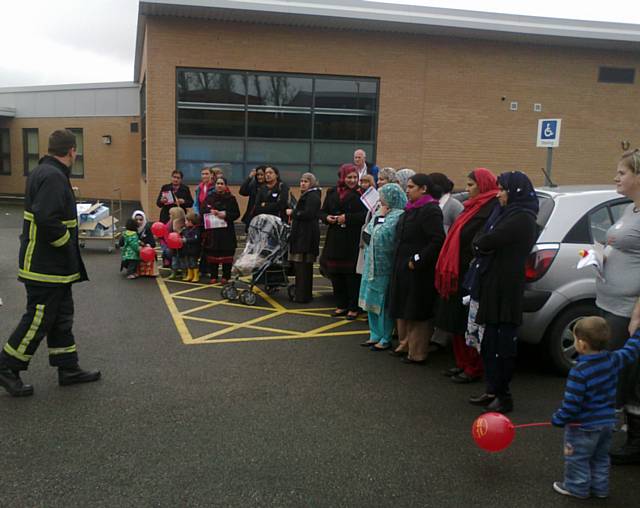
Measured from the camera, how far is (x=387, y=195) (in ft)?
20.2

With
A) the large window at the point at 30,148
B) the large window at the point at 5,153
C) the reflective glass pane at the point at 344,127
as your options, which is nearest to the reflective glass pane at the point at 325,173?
the reflective glass pane at the point at 344,127

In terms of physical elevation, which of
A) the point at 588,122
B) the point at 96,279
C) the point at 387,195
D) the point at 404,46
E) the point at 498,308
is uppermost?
the point at 404,46

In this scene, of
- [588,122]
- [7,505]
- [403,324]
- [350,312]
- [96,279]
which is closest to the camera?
[7,505]

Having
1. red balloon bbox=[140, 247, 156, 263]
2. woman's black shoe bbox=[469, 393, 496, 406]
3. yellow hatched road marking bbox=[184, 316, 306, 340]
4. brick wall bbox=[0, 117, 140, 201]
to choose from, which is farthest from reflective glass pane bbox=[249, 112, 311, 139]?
woman's black shoe bbox=[469, 393, 496, 406]

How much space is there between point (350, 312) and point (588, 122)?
44.7 feet

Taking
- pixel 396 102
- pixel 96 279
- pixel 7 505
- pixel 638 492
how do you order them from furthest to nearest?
pixel 396 102 → pixel 96 279 → pixel 638 492 → pixel 7 505

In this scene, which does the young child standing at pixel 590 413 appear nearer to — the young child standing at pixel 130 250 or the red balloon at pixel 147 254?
the red balloon at pixel 147 254

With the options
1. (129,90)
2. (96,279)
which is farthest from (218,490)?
(129,90)

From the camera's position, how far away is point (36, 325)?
4.76 metres

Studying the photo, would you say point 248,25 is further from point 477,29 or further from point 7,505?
point 7,505

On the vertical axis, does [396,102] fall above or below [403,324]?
above

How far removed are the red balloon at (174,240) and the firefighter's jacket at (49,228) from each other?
471 centimetres

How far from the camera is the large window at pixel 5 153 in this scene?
27.3 m

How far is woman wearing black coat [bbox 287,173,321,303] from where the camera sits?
26.6 ft
